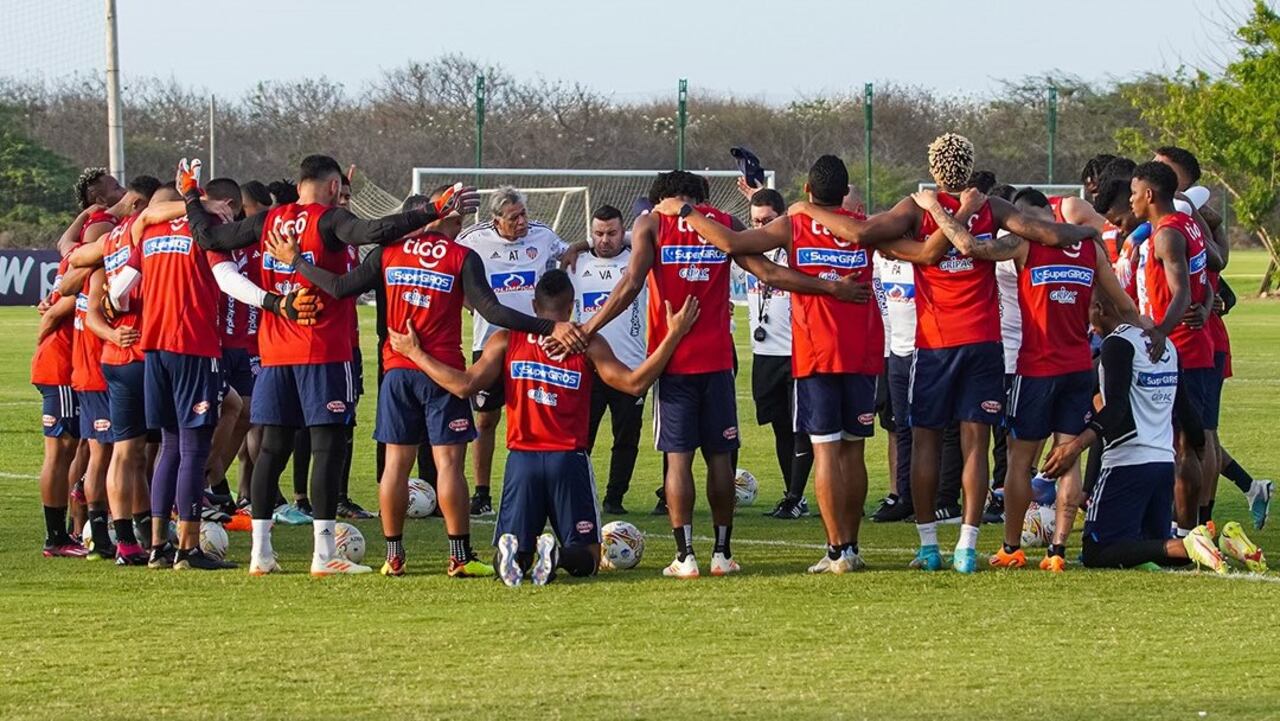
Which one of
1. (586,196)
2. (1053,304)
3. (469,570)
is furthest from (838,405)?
(586,196)

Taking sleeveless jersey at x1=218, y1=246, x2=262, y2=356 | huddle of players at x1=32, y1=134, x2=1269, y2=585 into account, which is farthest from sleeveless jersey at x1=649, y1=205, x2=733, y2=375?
sleeveless jersey at x1=218, y1=246, x2=262, y2=356

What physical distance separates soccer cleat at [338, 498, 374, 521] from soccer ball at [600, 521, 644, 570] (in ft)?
9.97

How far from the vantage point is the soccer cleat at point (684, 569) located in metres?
9.55

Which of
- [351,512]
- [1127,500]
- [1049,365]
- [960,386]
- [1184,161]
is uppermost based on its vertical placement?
[1184,161]

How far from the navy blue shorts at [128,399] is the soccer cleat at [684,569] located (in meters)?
2.93

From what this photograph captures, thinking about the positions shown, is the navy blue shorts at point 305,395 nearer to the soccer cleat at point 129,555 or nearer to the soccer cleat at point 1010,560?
the soccer cleat at point 129,555

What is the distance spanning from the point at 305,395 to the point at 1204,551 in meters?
4.59

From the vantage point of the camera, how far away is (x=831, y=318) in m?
9.64

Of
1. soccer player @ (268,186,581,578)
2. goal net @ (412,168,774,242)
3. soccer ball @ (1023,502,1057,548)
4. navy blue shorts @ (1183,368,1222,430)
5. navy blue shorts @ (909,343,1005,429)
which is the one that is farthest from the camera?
goal net @ (412,168,774,242)

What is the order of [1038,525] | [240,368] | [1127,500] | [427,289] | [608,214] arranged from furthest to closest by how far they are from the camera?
[608,214]
[240,368]
[1038,525]
[1127,500]
[427,289]

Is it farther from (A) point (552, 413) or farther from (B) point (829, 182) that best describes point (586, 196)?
(A) point (552, 413)

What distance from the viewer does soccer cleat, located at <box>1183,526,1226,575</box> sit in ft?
30.8

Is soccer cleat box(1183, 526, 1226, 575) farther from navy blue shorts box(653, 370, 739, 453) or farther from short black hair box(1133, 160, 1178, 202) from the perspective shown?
navy blue shorts box(653, 370, 739, 453)

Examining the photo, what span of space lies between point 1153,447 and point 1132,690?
349cm
